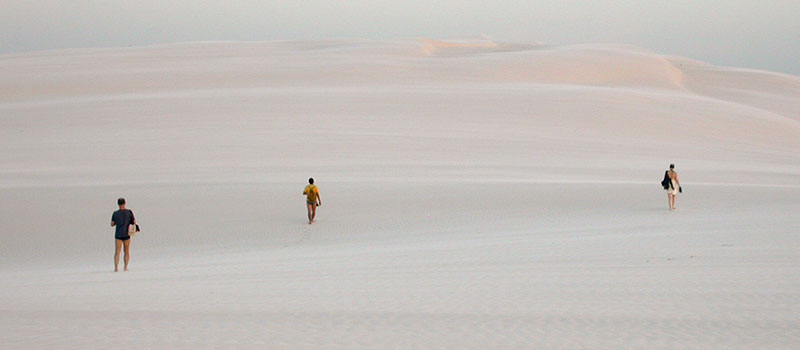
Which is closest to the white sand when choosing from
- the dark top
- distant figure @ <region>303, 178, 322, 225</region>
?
Answer: distant figure @ <region>303, 178, 322, 225</region>

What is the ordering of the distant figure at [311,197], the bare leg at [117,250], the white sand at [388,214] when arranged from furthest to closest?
the distant figure at [311,197]
the bare leg at [117,250]
the white sand at [388,214]

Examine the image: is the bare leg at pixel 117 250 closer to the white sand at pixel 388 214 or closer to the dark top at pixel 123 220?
the dark top at pixel 123 220

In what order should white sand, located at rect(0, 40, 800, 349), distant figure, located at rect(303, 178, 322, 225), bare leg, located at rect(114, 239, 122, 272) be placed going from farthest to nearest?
distant figure, located at rect(303, 178, 322, 225) → bare leg, located at rect(114, 239, 122, 272) → white sand, located at rect(0, 40, 800, 349)

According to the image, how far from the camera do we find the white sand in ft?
25.2

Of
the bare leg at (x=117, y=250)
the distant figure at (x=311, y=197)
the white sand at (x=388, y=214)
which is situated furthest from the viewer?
the distant figure at (x=311, y=197)

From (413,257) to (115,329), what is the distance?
5.92 metres

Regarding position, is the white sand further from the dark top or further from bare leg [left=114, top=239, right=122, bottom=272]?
the dark top

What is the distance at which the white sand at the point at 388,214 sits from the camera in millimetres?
7691

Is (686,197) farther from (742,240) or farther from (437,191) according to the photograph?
(742,240)

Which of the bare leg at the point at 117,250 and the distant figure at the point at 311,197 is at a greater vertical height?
the distant figure at the point at 311,197

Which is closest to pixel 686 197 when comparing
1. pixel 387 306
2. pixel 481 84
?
pixel 387 306

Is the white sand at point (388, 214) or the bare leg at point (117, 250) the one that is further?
the bare leg at point (117, 250)

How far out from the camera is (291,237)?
1808cm

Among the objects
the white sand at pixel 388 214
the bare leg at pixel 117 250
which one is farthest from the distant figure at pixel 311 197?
the bare leg at pixel 117 250
